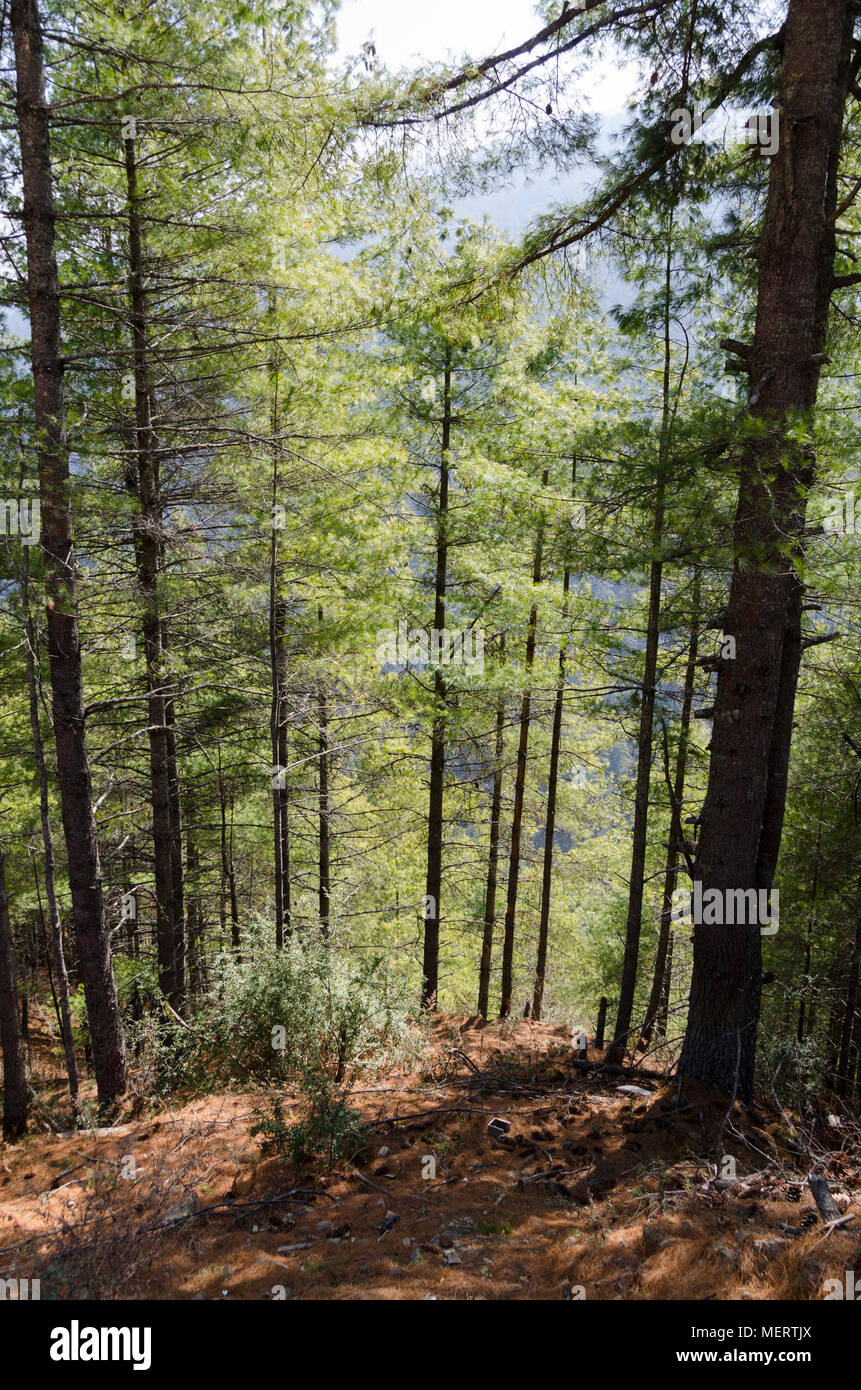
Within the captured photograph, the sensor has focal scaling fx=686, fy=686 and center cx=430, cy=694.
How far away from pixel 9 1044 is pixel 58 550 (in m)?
6.10

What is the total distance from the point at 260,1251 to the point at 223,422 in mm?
7776

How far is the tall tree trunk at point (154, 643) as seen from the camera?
7457 millimetres

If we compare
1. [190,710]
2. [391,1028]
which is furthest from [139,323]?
[391,1028]

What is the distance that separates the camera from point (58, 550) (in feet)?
19.6

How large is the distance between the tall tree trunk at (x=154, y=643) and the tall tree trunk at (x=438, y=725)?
3639 millimetres

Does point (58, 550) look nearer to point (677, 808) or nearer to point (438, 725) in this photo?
point (438, 725)

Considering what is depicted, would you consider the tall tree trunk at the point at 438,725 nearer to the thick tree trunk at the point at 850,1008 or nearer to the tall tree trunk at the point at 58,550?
the tall tree trunk at the point at 58,550

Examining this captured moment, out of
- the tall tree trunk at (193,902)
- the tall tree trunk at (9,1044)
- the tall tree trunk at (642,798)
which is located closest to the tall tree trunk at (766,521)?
the tall tree trunk at (642,798)

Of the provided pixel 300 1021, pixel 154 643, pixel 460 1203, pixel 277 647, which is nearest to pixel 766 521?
pixel 460 1203

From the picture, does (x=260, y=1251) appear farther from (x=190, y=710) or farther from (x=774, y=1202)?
(x=190, y=710)

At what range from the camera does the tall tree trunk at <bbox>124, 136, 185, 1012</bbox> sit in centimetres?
746

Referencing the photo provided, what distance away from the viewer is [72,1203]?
471cm

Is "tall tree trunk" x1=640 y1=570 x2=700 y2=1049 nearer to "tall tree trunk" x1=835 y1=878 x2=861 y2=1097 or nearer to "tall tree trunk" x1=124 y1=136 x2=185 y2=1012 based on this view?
"tall tree trunk" x1=835 y1=878 x2=861 y2=1097

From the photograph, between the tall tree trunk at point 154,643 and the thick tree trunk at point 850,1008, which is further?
the thick tree trunk at point 850,1008
